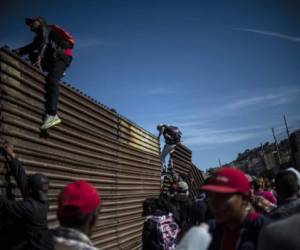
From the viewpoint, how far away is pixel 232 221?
8.70 feet

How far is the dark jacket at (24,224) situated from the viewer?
399 centimetres

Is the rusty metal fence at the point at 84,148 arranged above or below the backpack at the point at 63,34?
below

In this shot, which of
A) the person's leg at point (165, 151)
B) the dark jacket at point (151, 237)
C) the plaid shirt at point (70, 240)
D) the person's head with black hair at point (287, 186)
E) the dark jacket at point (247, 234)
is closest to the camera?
the plaid shirt at point (70, 240)

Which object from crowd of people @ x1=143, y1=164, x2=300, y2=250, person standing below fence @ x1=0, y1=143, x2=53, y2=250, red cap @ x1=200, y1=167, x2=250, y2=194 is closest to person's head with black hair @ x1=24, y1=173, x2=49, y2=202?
person standing below fence @ x1=0, y1=143, x2=53, y2=250

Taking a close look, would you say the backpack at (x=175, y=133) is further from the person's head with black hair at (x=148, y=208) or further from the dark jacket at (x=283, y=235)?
the dark jacket at (x=283, y=235)

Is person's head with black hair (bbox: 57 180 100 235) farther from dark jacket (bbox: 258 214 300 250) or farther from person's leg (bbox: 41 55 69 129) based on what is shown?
person's leg (bbox: 41 55 69 129)

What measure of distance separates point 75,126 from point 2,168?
6.94 feet

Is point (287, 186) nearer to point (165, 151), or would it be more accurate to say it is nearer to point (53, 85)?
point (53, 85)

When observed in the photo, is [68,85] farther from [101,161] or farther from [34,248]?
[34,248]

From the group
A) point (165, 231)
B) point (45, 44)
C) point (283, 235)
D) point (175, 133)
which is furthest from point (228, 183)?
A: point (175, 133)

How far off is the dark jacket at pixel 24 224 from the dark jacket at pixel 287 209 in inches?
94.1

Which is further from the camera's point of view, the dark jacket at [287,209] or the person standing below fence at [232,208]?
the dark jacket at [287,209]

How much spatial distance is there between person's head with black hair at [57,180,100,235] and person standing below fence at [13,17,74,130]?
3.28m

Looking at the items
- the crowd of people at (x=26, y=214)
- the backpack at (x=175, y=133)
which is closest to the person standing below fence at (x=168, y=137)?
the backpack at (x=175, y=133)
